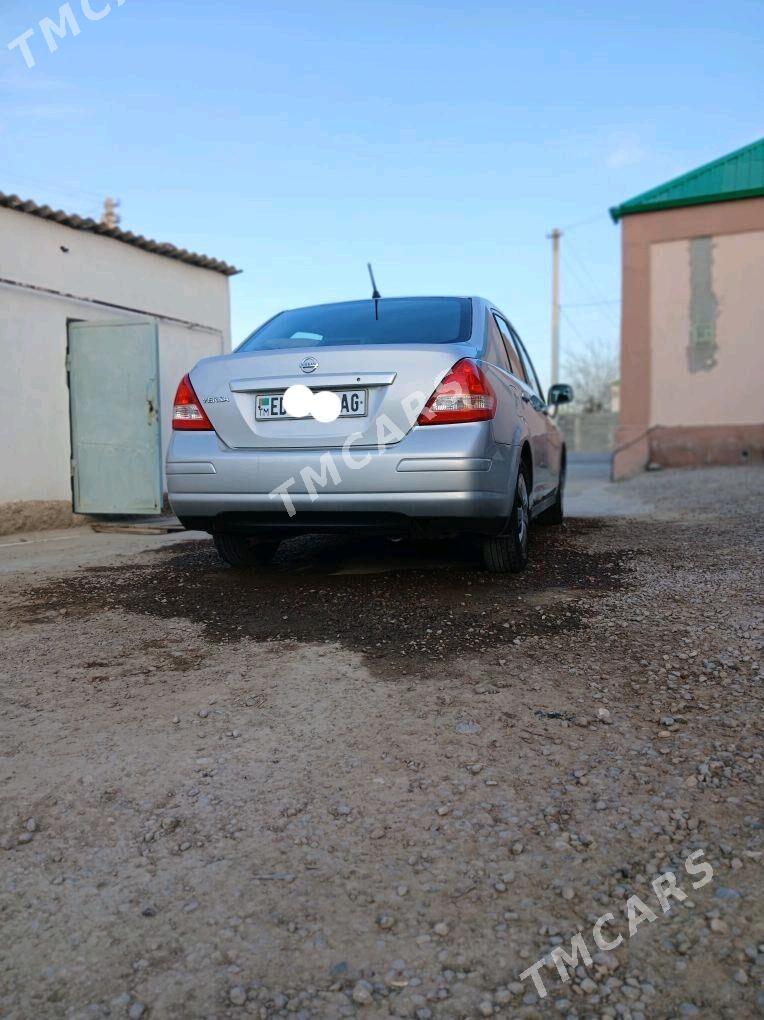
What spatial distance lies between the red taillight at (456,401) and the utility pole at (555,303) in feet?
102

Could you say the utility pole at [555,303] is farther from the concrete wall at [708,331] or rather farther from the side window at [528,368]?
the side window at [528,368]

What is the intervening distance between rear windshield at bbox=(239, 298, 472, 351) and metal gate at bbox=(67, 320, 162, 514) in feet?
14.4

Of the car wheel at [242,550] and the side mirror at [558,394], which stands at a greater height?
the side mirror at [558,394]

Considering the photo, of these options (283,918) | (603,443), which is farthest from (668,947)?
(603,443)

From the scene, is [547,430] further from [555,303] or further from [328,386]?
[555,303]

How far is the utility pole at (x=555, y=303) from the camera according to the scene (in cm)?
3441

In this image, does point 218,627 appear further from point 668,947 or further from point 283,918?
point 668,947

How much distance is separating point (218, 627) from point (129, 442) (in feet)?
19.1

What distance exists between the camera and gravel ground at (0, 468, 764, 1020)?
149 cm

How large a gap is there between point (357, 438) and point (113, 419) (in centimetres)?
590

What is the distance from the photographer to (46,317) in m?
8.68

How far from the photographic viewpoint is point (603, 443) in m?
41.8

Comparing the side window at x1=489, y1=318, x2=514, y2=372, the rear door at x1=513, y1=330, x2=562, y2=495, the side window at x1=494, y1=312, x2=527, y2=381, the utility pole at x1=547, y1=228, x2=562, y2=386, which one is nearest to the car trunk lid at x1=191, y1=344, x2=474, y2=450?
the side window at x1=489, y1=318, x2=514, y2=372

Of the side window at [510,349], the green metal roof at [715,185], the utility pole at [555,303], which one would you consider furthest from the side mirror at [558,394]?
the utility pole at [555,303]
